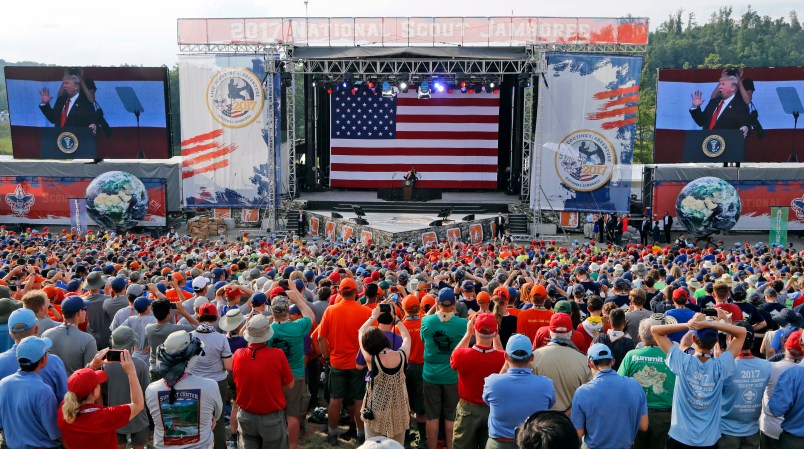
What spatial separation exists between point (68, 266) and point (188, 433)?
8.60m

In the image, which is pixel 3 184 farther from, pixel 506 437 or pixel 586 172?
pixel 506 437

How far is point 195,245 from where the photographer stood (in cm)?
1830

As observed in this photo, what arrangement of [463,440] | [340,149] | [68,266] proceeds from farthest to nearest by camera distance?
[340,149] < [68,266] < [463,440]

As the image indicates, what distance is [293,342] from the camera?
658 centimetres

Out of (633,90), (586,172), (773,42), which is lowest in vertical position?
(586,172)

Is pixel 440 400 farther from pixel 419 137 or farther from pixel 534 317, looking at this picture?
pixel 419 137

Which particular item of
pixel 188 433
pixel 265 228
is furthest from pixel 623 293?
pixel 265 228

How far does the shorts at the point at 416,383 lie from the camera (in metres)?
7.04

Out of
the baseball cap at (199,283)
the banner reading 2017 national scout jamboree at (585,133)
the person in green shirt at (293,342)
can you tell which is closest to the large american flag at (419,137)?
the banner reading 2017 national scout jamboree at (585,133)

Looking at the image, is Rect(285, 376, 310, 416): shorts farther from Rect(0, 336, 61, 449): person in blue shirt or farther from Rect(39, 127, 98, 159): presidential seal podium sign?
Rect(39, 127, 98, 159): presidential seal podium sign

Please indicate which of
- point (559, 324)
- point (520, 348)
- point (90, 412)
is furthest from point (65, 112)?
point (520, 348)

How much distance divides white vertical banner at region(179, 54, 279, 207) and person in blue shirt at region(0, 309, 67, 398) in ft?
68.0

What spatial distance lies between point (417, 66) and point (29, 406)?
2171 cm

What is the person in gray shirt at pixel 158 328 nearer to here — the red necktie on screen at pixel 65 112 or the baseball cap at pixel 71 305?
the baseball cap at pixel 71 305
